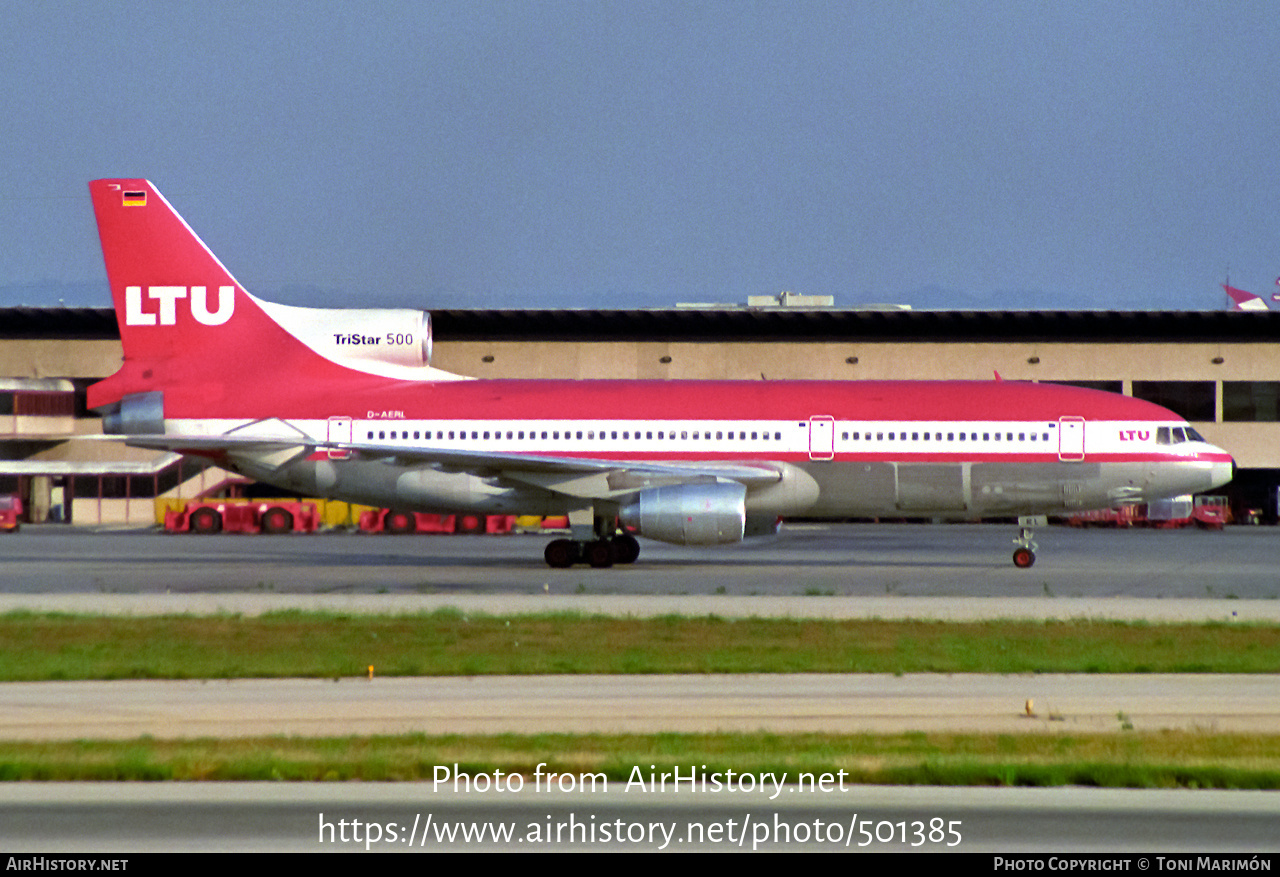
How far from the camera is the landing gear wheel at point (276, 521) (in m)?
52.0

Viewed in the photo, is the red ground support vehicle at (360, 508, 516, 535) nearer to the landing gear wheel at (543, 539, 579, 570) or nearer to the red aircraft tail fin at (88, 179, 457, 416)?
the red aircraft tail fin at (88, 179, 457, 416)

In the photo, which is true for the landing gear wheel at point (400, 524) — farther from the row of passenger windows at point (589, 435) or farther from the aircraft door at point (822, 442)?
the aircraft door at point (822, 442)

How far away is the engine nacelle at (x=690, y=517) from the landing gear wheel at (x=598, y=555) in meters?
2.77

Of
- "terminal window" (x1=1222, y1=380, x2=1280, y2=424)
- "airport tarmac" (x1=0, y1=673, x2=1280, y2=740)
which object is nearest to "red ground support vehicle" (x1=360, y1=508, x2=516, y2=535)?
"terminal window" (x1=1222, y1=380, x2=1280, y2=424)

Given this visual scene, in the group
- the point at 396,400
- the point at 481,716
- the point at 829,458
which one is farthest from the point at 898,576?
the point at 481,716

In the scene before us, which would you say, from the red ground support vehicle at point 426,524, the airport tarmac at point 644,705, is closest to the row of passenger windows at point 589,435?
the airport tarmac at point 644,705

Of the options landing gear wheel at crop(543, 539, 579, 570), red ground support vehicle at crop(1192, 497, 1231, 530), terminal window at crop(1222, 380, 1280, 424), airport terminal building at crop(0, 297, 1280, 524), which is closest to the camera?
landing gear wheel at crop(543, 539, 579, 570)

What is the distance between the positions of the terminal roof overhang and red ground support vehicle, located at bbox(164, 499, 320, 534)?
14.3m

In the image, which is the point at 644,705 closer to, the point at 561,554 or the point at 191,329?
the point at 561,554

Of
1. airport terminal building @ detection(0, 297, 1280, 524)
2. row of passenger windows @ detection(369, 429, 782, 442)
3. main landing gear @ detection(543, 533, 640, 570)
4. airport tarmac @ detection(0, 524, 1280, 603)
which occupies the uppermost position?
airport terminal building @ detection(0, 297, 1280, 524)

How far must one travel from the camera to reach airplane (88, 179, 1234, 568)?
32562 millimetres

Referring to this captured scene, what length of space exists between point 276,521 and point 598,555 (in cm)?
2331

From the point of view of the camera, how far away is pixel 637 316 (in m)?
64.1

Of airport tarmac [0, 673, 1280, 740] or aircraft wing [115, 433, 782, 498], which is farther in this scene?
aircraft wing [115, 433, 782, 498]
